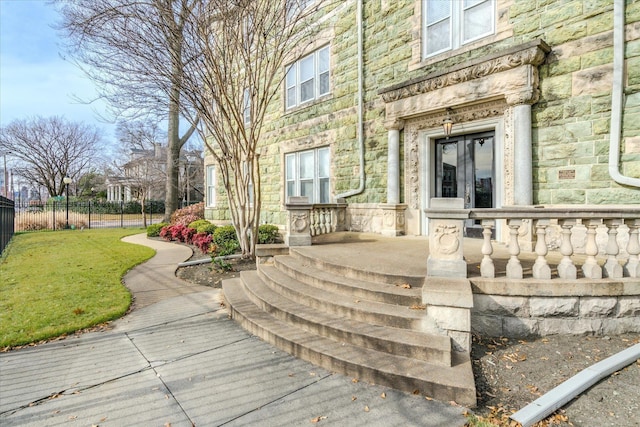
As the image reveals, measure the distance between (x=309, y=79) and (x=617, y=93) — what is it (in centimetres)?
794

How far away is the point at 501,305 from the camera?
3875mm

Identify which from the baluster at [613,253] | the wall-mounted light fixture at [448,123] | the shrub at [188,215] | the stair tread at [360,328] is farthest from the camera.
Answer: the shrub at [188,215]

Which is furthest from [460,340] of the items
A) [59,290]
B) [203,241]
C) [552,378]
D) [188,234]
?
[188,234]

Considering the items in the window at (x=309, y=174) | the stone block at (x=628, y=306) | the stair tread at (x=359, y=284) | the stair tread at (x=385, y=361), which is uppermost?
the window at (x=309, y=174)

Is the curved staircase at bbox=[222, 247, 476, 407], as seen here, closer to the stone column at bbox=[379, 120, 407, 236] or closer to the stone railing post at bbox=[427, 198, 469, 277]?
the stone railing post at bbox=[427, 198, 469, 277]

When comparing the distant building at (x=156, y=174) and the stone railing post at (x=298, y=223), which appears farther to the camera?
the distant building at (x=156, y=174)

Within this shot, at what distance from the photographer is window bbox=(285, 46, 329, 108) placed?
34.0 ft

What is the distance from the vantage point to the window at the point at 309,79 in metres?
10.4

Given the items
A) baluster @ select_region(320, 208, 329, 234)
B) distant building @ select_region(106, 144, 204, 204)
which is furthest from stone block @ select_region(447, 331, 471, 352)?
distant building @ select_region(106, 144, 204, 204)

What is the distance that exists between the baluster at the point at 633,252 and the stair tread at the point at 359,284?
8.20 feet

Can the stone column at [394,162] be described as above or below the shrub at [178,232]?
above

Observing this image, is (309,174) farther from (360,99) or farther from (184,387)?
(184,387)

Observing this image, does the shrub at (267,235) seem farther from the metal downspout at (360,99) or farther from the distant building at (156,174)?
the distant building at (156,174)

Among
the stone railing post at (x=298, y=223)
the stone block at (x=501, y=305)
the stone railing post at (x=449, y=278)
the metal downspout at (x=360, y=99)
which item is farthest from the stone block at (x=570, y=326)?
the metal downspout at (x=360, y=99)
